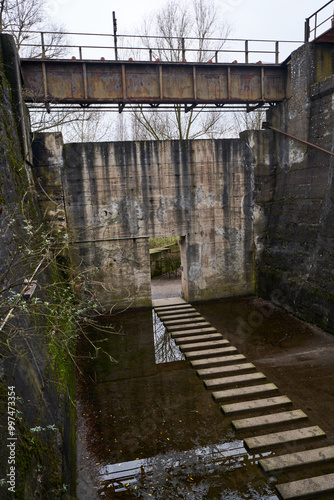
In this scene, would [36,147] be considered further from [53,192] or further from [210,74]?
[210,74]

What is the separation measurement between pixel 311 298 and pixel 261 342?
184 centimetres

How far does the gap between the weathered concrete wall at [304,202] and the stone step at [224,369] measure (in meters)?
2.49

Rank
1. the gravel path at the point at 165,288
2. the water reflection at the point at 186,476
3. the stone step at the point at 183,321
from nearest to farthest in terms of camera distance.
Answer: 1. the water reflection at the point at 186,476
2. the stone step at the point at 183,321
3. the gravel path at the point at 165,288

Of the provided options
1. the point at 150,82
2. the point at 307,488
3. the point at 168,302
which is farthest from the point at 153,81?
the point at 307,488

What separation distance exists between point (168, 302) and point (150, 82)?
257 inches

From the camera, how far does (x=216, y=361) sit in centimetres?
720

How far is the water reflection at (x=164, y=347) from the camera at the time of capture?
752 centimetres

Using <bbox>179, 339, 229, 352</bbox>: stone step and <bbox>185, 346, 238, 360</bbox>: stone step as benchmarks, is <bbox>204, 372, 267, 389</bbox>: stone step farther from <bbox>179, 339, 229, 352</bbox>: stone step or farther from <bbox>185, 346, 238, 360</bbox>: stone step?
<bbox>179, 339, 229, 352</bbox>: stone step

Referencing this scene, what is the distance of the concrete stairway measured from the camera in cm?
423

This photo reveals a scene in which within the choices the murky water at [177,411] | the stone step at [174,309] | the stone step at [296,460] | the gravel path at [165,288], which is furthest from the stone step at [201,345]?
the gravel path at [165,288]

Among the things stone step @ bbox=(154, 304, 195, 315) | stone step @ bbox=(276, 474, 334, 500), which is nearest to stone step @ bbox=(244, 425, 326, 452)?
stone step @ bbox=(276, 474, 334, 500)

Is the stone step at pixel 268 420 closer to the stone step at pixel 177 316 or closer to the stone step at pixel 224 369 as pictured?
the stone step at pixel 224 369

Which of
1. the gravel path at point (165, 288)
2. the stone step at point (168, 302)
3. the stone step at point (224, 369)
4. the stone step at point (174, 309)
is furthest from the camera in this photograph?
the gravel path at point (165, 288)

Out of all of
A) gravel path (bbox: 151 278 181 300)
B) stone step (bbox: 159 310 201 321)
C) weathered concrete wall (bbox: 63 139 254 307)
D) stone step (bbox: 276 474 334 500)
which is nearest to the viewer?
stone step (bbox: 276 474 334 500)
